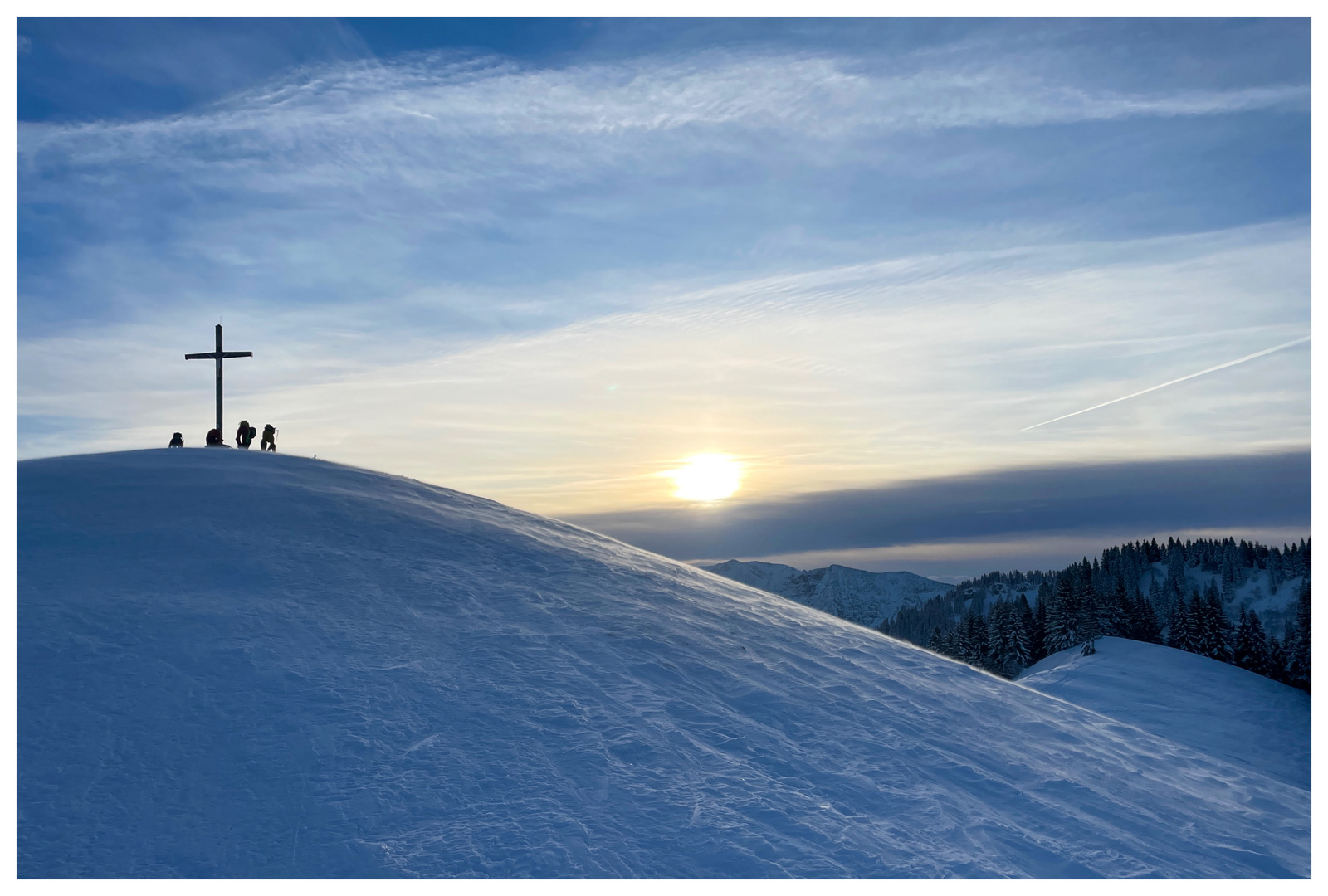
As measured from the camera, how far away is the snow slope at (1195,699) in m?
20.0

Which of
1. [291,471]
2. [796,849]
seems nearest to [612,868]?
[796,849]

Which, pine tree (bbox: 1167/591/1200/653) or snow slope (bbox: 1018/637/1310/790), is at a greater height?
snow slope (bbox: 1018/637/1310/790)

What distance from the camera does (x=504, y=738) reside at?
727cm

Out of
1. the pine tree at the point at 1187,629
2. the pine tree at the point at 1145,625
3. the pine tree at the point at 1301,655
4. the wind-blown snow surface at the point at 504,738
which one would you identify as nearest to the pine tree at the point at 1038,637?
the pine tree at the point at 1145,625

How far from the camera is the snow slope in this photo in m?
20.0

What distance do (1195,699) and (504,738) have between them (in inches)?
1002

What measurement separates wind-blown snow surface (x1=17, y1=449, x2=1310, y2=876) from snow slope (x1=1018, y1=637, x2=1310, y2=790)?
973 centimetres

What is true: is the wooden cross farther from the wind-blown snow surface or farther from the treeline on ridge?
the treeline on ridge

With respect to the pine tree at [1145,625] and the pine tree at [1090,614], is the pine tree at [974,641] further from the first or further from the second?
the pine tree at [1145,625]

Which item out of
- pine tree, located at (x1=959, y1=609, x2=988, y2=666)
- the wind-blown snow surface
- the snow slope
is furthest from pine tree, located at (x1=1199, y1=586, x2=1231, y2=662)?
the wind-blown snow surface

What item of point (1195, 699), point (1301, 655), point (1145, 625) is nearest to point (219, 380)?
point (1195, 699)

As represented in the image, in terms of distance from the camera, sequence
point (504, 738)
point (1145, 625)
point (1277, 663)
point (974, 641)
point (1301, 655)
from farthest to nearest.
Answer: point (974, 641), point (1145, 625), point (1277, 663), point (1301, 655), point (504, 738)

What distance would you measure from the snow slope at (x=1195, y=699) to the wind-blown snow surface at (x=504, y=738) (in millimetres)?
9725

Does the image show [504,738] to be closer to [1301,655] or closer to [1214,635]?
[1301,655]
